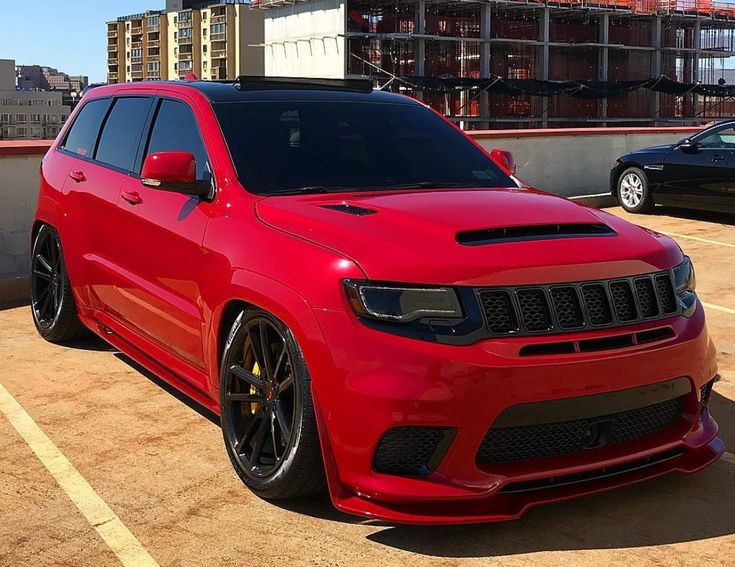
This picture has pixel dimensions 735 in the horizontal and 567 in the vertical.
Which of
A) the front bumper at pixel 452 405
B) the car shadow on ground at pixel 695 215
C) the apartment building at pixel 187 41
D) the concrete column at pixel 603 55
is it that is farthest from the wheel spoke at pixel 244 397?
the apartment building at pixel 187 41

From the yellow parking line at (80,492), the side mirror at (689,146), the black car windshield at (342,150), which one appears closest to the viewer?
the yellow parking line at (80,492)

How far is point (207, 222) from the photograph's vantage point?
4371mm

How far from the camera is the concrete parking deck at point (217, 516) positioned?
3.54m

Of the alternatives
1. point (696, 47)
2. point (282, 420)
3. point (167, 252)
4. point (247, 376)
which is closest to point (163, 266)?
point (167, 252)

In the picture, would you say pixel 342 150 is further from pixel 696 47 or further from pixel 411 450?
pixel 696 47

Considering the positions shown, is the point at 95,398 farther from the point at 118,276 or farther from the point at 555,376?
the point at 555,376

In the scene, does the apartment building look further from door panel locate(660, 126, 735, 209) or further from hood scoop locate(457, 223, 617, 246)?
hood scoop locate(457, 223, 617, 246)

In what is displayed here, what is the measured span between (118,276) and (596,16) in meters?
92.7

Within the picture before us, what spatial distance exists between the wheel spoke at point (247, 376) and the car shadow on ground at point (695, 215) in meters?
11.2

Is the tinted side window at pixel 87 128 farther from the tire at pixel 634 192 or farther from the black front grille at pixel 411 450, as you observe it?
the tire at pixel 634 192

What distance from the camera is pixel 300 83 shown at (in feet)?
17.3

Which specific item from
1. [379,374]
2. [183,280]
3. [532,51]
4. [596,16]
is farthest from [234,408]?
[596,16]

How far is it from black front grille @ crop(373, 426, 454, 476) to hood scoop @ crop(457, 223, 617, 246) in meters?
0.70

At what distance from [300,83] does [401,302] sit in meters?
2.18
